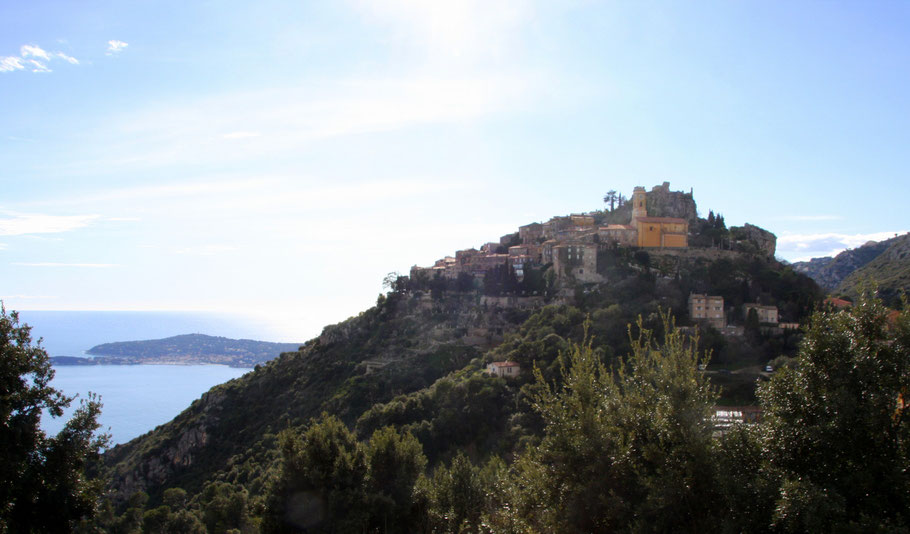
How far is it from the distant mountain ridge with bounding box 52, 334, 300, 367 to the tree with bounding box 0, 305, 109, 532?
6036 inches

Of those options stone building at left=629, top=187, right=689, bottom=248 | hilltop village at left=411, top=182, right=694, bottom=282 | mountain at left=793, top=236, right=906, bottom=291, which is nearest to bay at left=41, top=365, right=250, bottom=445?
hilltop village at left=411, top=182, right=694, bottom=282

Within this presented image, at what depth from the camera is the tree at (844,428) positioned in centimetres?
684

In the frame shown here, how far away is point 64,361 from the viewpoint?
130 meters

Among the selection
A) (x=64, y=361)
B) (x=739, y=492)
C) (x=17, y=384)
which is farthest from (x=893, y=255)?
(x=64, y=361)

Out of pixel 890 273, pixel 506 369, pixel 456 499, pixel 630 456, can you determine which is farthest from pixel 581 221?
pixel 630 456

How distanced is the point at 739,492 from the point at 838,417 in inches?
66.5

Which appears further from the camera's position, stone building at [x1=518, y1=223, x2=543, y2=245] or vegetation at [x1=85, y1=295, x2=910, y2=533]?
stone building at [x1=518, y1=223, x2=543, y2=245]

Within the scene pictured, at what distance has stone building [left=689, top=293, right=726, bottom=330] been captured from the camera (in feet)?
148

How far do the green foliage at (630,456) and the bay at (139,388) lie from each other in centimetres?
7489

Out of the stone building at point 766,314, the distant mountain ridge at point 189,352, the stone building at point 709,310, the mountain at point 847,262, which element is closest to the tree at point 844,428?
the stone building at point 709,310

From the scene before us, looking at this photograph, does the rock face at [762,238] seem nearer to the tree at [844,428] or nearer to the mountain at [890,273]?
the mountain at [890,273]

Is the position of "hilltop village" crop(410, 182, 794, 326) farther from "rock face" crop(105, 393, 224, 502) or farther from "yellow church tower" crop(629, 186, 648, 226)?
"rock face" crop(105, 393, 224, 502)

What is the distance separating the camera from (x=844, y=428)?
745 cm

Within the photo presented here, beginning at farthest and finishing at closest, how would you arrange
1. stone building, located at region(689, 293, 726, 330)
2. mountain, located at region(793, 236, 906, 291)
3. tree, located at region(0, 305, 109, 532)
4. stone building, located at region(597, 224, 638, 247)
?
mountain, located at region(793, 236, 906, 291) < stone building, located at region(597, 224, 638, 247) < stone building, located at region(689, 293, 726, 330) < tree, located at region(0, 305, 109, 532)
